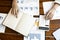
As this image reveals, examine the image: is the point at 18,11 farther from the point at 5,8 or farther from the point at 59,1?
the point at 59,1

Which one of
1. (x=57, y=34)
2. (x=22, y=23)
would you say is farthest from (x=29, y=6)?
(x=57, y=34)

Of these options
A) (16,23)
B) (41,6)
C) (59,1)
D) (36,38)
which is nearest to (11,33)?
(16,23)

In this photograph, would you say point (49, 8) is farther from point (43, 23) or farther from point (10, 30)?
point (10, 30)

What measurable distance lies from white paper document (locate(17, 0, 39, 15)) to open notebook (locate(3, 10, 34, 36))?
3 cm

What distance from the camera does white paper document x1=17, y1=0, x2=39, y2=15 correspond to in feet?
3.68

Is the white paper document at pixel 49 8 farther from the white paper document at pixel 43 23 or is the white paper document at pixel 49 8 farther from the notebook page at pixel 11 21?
the notebook page at pixel 11 21

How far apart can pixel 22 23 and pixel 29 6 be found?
0.47 ft

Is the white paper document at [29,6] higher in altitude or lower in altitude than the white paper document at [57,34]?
higher

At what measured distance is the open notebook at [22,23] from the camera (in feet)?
3.62

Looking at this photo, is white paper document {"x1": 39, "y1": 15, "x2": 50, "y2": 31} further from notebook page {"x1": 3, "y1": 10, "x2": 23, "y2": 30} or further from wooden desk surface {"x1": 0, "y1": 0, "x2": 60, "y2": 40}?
notebook page {"x1": 3, "y1": 10, "x2": 23, "y2": 30}

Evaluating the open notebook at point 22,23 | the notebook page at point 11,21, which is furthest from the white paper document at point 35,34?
the notebook page at point 11,21

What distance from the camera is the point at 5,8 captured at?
115cm

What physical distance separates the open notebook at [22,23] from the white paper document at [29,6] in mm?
34

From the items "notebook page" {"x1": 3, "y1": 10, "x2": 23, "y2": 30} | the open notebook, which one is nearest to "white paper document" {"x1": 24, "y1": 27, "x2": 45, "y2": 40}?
the open notebook
